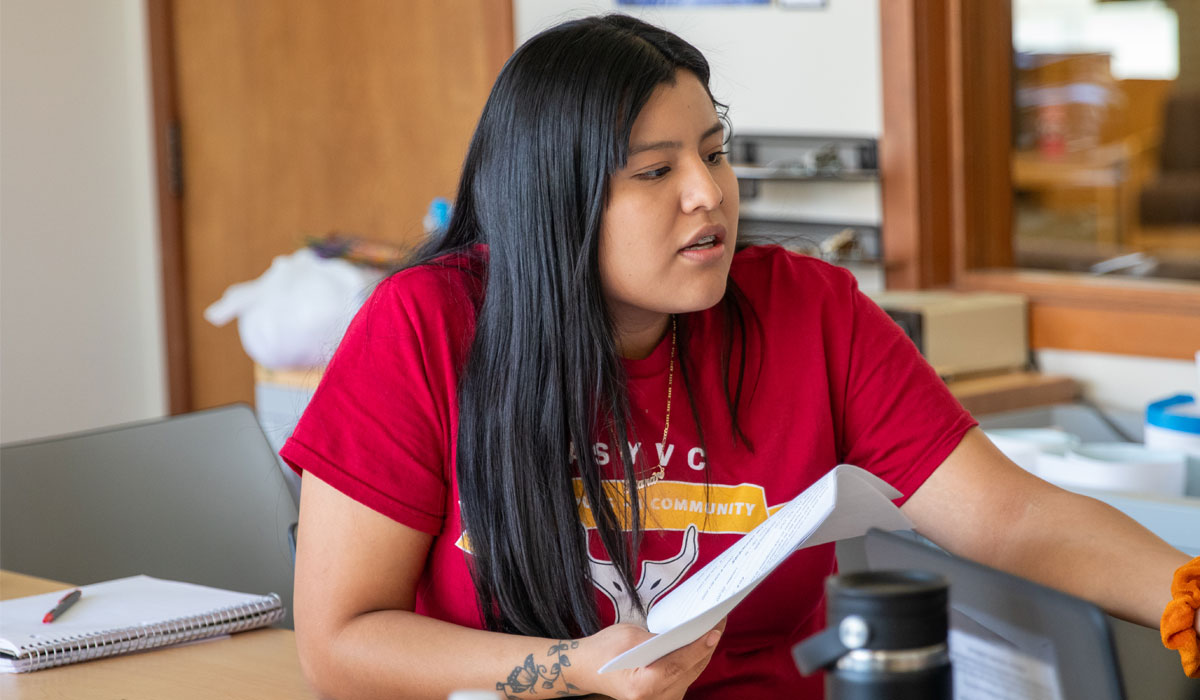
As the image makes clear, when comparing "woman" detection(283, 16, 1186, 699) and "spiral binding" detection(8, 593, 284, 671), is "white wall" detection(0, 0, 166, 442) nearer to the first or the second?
"spiral binding" detection(8, 593, 284, 671)

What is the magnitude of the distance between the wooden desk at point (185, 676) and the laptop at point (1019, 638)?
0.67 metres

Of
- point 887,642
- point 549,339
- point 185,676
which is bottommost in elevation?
point 185,676

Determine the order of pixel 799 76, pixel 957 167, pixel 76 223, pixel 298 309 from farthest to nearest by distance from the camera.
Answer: pixel 76 223 → pixel 298 309 → pixel 799 76 → pixel 957 167

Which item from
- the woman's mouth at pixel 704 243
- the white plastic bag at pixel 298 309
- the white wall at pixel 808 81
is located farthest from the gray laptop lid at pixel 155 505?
the white wall at pixel 808 81

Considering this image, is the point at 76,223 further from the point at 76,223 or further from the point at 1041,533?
the point at 1041,533

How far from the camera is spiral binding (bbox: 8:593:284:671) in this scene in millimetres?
1355

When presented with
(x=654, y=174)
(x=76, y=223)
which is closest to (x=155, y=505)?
(x=654, y=174)

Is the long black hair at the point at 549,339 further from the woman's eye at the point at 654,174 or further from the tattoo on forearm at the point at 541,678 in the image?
the tattoo on forearm at the point at 541,678

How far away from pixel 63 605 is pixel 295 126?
2598mm

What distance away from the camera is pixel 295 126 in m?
3.88

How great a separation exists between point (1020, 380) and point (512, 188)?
1.38 m

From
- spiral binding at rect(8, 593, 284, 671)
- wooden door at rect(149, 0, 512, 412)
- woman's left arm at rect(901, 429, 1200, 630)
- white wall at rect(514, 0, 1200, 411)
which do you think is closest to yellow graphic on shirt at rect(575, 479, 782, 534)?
woman's left arm at rect(901, 429, 1200, 630)

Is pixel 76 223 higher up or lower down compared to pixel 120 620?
higher up

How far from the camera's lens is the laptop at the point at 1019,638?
80 centimetres
